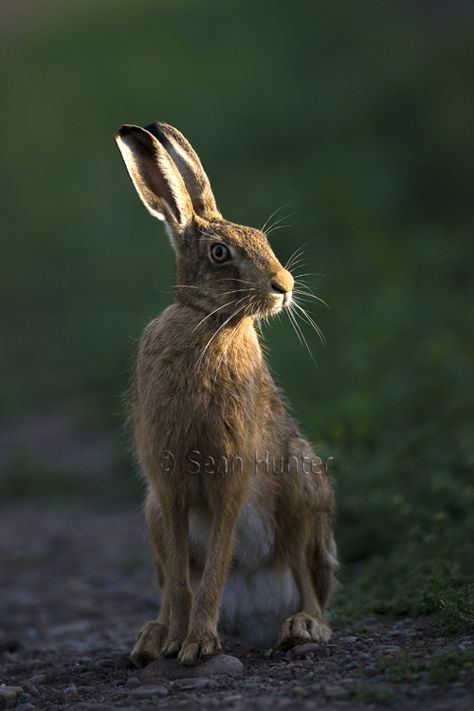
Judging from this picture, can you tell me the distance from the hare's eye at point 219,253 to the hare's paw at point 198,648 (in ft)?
4.86

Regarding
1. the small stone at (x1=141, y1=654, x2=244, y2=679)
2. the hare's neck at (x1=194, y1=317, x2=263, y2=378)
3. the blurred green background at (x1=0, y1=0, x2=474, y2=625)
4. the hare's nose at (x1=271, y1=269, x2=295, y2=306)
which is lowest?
the small stone at (x1=141, y1=654, x2=244, y2=679)

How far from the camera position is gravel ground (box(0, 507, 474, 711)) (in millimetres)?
4230

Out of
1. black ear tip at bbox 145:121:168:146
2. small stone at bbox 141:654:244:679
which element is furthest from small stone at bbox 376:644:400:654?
black ear tip at bbox 145:121:168:146

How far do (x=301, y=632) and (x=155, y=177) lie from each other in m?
1.98

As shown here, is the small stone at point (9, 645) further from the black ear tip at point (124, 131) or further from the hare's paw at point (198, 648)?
the black ear tip at point (124, 131)

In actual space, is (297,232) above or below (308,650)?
above

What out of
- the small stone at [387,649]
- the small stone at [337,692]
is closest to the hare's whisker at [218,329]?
the small stone at [387,649]

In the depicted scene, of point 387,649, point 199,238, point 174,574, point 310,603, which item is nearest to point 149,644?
point 174,574

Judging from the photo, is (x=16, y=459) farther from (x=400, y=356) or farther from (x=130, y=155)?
(x=130, y=155)

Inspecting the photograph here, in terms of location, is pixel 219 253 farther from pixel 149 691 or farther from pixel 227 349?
pixel 149 691

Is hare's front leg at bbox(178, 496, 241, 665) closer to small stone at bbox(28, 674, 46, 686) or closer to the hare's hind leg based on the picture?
the hare's hind leg

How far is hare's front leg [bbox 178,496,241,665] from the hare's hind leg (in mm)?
316

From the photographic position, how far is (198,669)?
4852mm

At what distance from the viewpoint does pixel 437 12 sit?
25.2m
